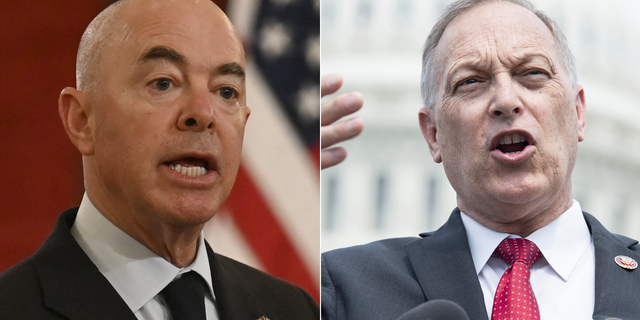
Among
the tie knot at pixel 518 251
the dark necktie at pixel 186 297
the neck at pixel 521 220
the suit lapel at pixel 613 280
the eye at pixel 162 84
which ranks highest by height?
the eye at pixel 162 84

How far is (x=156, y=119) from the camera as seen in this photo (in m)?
1.72

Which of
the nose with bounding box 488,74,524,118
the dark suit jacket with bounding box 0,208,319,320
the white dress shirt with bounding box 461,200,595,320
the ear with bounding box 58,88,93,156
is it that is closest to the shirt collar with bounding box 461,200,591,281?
the white dress shirt with bounding box 461,200,595,320

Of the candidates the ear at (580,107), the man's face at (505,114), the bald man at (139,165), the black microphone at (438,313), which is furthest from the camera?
the ear at (580,107)

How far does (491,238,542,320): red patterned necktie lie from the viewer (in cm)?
209

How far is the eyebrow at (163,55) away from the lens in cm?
172

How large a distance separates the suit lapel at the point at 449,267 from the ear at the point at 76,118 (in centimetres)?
114

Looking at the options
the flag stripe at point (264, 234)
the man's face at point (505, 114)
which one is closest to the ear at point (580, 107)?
the man's face at point (505, 114)

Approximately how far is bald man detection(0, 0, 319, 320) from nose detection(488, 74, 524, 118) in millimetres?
936

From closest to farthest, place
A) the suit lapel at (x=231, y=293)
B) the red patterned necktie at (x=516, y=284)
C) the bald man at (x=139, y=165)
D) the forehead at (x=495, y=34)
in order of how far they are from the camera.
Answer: the bald man at (x=139, y=165)
the suit lapel at (x=231, y=293)
the red patterned necktie at (x=516, y=284)
the forehead at (x=495, y=34)

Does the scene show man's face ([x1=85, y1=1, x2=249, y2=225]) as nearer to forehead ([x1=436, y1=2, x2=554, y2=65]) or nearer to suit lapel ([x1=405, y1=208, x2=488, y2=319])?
suit lapel ([x1=405, y1=208, x2=488, y2=319])

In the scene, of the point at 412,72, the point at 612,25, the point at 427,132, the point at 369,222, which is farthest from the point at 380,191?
the point at 427,132

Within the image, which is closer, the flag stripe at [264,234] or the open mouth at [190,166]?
the open mouth at [190,166]

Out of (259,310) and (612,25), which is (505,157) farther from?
(612,25)

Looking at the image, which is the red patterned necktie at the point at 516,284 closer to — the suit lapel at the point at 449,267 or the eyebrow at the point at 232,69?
the suit lapel at the point at 449,267
